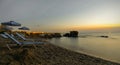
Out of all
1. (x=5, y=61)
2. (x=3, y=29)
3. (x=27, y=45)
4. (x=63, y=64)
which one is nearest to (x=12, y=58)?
(x=5, y=61)

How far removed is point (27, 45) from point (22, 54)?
17.5 ft

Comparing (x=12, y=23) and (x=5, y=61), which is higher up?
(x=12, y=23)

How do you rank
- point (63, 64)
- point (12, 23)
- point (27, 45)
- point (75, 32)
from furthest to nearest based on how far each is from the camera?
point (75, 32) < point (12, 23) < point (27, 45) < point (63, 64)

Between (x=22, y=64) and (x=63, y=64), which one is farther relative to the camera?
(x=63, y=64)

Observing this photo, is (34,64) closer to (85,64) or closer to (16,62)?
(16,62)

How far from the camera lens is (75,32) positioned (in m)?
78.7

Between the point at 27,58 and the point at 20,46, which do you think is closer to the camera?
the point at 27,58

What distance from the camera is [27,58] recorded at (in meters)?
7.26

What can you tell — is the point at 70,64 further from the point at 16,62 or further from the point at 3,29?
the point at 3,29

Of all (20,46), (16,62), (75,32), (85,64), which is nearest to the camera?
(16,62)

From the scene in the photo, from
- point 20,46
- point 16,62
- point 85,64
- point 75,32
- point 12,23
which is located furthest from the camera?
point 75,32

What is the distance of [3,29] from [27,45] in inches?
533

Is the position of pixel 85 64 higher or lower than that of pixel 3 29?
lower

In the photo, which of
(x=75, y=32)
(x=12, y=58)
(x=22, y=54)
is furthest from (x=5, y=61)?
(x=75, y=32)
